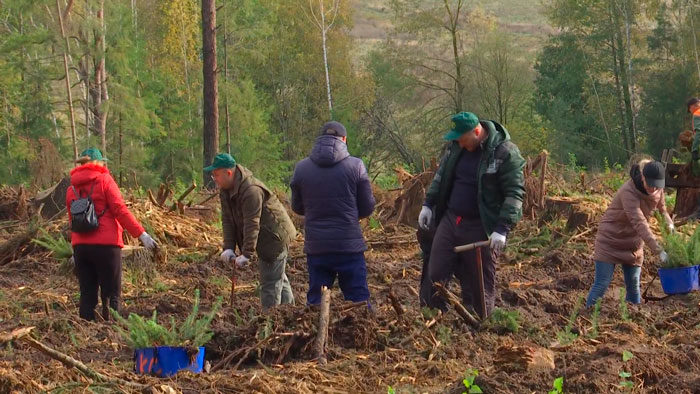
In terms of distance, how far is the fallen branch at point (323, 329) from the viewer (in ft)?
22.7

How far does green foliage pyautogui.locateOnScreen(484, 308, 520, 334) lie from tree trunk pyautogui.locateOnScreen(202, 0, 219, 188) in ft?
50.8

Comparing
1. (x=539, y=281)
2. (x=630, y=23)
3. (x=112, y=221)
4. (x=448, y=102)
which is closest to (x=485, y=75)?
(x=448, y=102)

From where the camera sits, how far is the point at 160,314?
10.1 metres

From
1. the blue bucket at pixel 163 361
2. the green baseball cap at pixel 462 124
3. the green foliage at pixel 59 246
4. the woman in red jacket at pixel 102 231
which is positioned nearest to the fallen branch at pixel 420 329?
the green baseball cap at pixel 462 124

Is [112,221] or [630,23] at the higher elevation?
[630,23]

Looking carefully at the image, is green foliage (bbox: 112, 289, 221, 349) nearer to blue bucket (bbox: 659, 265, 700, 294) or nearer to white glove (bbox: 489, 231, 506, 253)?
white glove (bbox: 489, 231, 506, 253)

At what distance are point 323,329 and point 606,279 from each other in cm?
296

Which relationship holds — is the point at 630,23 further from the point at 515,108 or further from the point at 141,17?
the point at 141,17

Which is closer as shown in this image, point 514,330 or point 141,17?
point 514,330

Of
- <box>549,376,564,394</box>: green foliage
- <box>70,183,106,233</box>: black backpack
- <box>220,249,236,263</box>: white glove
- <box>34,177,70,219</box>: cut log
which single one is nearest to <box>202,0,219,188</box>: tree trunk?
<box>34,177,70,219</box>: cut log

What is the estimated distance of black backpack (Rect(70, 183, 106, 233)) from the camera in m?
8.65

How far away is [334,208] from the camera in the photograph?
7.92 metres

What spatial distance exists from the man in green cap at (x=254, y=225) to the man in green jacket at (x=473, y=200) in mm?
1290

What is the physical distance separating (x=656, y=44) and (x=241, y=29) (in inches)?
805
